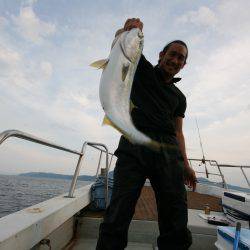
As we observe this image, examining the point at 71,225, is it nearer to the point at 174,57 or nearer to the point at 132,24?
the point at 174,57

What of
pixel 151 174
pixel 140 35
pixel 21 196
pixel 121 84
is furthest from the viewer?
pixel 21 196

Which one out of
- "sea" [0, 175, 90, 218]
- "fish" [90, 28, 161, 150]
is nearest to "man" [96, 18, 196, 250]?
"fish" [90, 28, 161, 150]

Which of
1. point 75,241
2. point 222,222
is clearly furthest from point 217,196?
point 75,241

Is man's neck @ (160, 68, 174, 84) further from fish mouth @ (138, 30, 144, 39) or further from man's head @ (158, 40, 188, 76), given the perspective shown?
fish mouth @ (138, 30, 144, 39)

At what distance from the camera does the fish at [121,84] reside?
1752 mm

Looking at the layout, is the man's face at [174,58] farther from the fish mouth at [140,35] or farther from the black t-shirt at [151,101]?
the fish mouth at [140,35]

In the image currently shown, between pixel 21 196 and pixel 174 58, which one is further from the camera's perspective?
pixel 21 196

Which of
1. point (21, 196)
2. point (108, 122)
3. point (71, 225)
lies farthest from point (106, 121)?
point (21, 196)

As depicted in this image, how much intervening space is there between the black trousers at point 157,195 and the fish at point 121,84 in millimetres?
527

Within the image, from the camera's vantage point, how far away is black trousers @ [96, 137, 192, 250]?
2340mm

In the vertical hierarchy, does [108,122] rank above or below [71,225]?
above

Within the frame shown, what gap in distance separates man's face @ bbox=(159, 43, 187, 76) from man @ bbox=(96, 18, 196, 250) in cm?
16

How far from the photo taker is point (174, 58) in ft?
8.87

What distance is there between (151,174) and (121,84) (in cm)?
89
